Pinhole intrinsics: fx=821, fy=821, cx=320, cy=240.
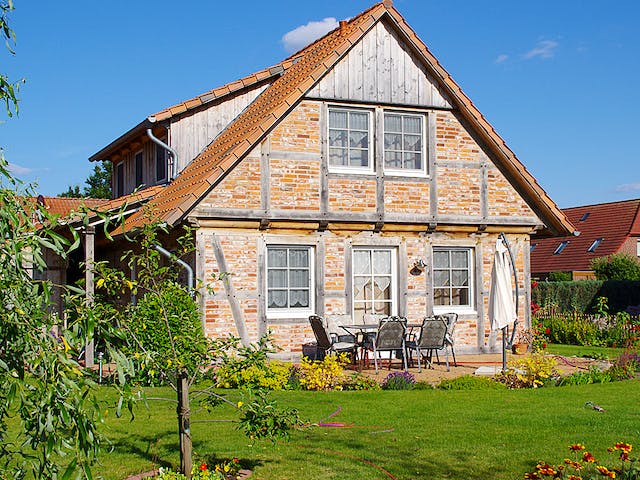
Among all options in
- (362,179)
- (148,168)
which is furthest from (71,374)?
(148,168)

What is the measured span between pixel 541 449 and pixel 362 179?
8816mm

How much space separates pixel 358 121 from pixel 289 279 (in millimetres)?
3429

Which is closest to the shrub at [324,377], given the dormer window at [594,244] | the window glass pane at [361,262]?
the window glass pane at [361,262]

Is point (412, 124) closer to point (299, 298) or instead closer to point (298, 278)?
point (298, 278)

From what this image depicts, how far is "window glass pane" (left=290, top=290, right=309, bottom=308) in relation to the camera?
15.5m

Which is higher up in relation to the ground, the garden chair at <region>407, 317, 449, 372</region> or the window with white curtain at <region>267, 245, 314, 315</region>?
the window with white curtain at <region>267, 245, 314, 315</region>

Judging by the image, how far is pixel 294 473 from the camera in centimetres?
691

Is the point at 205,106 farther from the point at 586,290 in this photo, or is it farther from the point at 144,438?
the point at 586,290

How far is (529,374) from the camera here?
1269 cm

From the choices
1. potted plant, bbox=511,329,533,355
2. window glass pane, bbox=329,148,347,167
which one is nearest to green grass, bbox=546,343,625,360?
potted plant, bbox=511,329,533,355

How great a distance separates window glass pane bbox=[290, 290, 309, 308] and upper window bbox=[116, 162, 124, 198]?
8172 millimetres

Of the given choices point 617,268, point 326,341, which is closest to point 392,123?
point 326,341

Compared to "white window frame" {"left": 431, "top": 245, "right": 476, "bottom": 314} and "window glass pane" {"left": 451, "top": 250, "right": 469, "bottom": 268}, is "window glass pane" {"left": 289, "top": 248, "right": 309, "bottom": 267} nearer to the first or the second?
"white window frame" {"left": 431, "top": 245, "right": 476, "bottom": 314}

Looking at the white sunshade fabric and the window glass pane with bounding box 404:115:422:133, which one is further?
the window glass pane with bounding box 404:115:422:133
